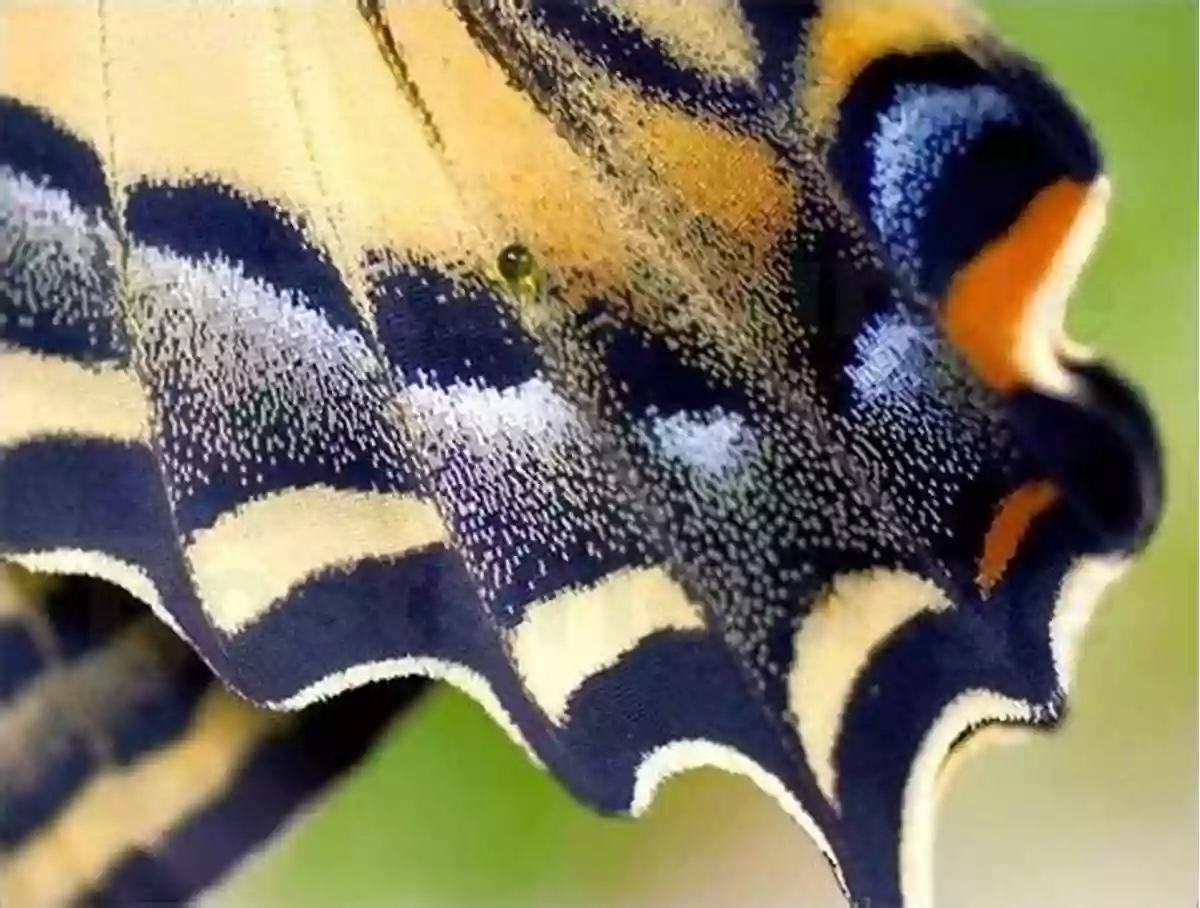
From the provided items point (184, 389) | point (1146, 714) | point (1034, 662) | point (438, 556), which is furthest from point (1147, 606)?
point (184, 389)

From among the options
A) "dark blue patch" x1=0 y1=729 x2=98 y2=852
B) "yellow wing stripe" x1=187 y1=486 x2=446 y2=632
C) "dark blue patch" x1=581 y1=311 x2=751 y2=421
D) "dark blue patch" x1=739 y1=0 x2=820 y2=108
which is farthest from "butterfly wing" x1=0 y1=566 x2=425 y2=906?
"dark blue patch" x1=739 y1=0 x2=820 y2=108

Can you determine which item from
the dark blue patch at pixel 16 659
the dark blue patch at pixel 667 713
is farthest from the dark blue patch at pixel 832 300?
the dark blue patch at pixel 16 659

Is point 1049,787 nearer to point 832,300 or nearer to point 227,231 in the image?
point 832,300

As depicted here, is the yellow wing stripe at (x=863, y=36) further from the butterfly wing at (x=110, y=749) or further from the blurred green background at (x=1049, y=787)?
the butterfly wing at (x=110, y=749)

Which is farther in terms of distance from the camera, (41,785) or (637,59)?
(41,785)

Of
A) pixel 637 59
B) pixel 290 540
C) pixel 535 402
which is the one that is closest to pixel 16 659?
pixel 290 540

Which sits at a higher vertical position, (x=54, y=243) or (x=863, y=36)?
(x=863, y=36)

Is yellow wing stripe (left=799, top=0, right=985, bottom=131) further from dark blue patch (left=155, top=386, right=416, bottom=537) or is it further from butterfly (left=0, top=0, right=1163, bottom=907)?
dark blue patch (left=155, top=386, right=416, bottom=537)
